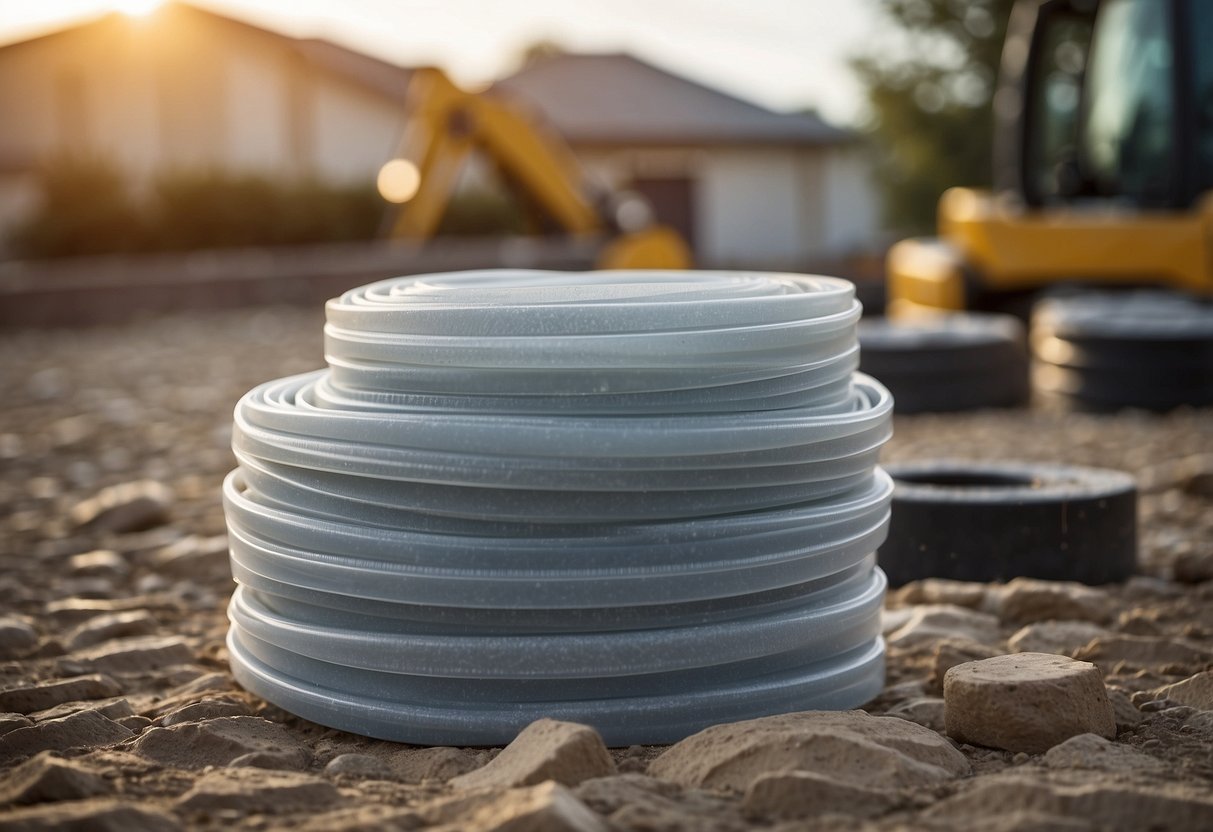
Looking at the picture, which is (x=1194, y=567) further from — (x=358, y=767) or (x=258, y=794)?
(x=258, y=794)

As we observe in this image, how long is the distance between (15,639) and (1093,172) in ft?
28.6

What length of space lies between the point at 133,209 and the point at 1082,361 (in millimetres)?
17567

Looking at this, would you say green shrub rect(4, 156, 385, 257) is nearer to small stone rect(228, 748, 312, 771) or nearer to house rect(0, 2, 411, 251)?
house rect(0, 2, 411, 251)

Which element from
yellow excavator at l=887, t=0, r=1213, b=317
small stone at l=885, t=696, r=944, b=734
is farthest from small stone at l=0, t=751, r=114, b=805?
yellow excavator at l=887, t=0, r=1213, b=317

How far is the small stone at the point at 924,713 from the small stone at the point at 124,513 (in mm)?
3043

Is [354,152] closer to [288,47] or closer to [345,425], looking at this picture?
[288,47]

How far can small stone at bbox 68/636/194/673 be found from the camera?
10.7ft

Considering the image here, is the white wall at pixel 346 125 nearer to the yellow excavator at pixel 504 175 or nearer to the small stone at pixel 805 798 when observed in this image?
the yellow excavator at pixel 504 175

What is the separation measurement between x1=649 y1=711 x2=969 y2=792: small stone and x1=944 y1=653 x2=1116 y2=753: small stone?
4.2 inches

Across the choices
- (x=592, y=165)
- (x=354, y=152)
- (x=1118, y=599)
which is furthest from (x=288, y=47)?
(x=1118, y=599)

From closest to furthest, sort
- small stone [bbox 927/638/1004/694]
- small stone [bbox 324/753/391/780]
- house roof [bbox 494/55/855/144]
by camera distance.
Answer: small stone [bbox 324/753/391/780] < small stone [bbox 927/638/1004/694] < house roof [bbox 494/55/855/144]

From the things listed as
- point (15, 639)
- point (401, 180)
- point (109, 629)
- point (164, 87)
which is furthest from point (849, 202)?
point (15, 639)

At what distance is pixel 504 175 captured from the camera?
1590 centimetres

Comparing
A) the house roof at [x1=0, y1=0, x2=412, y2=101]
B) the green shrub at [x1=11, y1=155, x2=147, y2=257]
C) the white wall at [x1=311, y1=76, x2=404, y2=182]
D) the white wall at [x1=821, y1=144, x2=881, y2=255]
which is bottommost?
the white wall at [x1=821, y1=144, x2=881, y2=255]
